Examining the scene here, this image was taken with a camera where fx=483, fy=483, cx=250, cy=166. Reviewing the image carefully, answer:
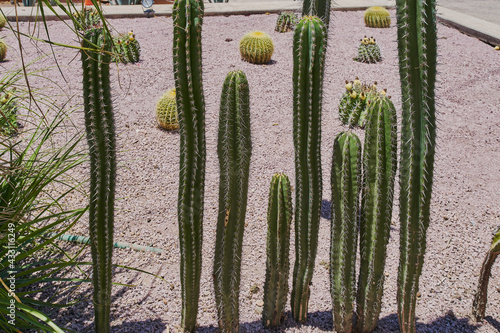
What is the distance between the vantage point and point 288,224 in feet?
9.00

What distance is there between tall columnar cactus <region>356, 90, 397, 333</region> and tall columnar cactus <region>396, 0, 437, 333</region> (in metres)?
0.10

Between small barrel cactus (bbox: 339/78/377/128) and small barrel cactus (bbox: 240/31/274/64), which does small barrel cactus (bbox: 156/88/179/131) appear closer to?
small barrel cactus (bbox: 339/78/377/128)

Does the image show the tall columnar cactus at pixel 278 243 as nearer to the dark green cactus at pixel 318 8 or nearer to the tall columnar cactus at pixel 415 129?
the tall columnar cactus at pixel 415 129

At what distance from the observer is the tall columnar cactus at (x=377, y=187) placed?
2582mm

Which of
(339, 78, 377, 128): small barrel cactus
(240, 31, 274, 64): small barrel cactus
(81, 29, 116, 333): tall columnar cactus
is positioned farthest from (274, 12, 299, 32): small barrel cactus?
(81, 29, 116, 333): tall columnar cactus

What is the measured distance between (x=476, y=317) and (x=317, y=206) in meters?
1.37

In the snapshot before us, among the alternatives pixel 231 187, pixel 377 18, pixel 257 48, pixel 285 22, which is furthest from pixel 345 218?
pixel 377 18

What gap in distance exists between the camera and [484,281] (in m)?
3.03

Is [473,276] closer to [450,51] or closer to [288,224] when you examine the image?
[288,224]

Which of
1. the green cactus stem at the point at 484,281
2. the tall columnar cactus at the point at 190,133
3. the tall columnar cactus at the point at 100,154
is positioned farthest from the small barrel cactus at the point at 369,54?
the tall columnar cactus at the point at 100,154

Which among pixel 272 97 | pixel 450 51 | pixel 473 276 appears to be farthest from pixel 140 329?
pixel 450 51

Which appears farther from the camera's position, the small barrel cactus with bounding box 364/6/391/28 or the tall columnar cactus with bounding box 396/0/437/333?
the small barrel cactus with bounding box 364/6/391/28

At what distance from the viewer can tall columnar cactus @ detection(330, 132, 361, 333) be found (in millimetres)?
2648

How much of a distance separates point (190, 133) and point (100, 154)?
0.46 m
